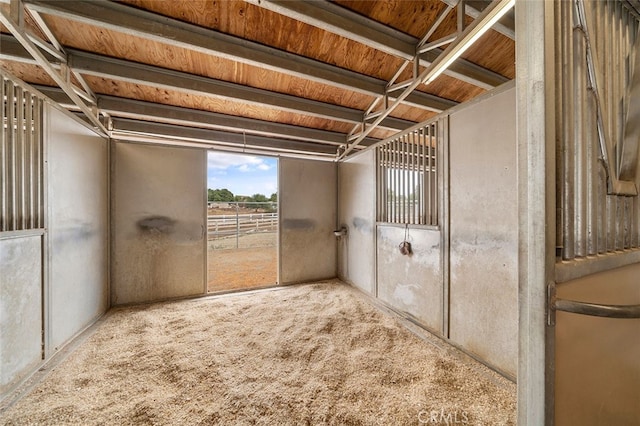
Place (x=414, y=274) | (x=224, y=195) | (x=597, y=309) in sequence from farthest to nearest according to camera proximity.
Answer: (x=224, y=195) < (x=414, y=274) < (x=597, y=309)

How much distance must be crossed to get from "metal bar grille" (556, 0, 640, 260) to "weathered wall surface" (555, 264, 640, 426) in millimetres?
132

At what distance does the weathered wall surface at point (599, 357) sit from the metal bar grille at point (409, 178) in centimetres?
137

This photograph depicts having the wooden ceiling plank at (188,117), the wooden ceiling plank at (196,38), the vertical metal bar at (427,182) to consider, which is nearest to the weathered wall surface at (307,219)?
the wooden ceiling plank at (188,117)

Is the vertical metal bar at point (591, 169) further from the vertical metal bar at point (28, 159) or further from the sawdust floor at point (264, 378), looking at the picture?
the vertical metal bar at point (28, 159)

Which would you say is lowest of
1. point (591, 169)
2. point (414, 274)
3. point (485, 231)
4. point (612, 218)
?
point (414, 274)

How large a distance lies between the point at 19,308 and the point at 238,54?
2418 mm

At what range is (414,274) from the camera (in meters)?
2.46

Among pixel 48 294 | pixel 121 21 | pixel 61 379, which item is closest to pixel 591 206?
pixel 121 21

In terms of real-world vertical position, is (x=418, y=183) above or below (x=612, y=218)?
above

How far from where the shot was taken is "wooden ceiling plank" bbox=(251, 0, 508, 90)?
4.78 feet

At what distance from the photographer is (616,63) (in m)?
0.96

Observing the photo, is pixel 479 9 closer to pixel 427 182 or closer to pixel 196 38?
pixel 427 182

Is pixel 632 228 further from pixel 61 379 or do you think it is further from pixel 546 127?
pixel 61 379

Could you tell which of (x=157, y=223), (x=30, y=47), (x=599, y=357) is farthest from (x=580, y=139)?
(x=157, y=223)
